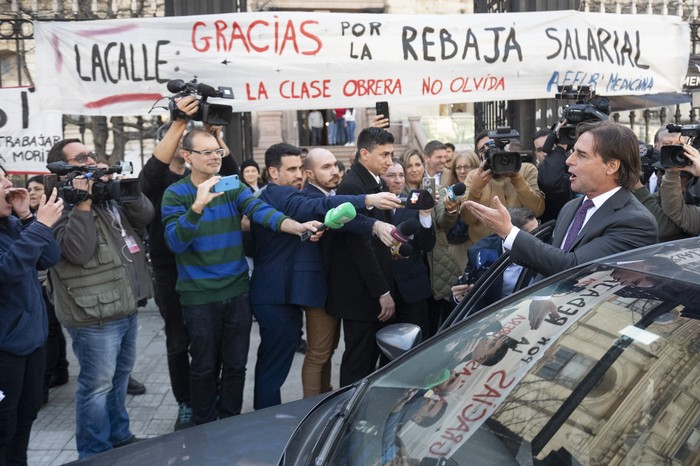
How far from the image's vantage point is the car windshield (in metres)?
1.74

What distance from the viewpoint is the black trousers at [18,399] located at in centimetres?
346

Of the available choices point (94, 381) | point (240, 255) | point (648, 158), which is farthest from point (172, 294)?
point (648, 158)

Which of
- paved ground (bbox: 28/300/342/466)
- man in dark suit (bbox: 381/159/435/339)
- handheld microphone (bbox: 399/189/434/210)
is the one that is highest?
handheld microphone (bbox: 399/189/434/210)

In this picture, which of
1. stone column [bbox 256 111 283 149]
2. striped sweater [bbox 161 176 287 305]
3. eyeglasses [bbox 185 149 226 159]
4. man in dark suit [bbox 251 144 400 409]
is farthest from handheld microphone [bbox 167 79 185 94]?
stone column [bbox 256 111 283 149]

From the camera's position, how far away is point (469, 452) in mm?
1876

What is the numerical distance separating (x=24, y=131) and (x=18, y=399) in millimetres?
3304

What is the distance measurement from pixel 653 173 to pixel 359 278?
2646 millimetres

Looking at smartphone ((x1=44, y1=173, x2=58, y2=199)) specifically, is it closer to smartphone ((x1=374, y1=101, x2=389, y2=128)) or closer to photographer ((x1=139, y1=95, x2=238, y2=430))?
photographer ((x1=139, y1=95, x2=238, y2=430))

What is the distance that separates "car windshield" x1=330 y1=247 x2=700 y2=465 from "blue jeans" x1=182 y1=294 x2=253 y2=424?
2.19 meters

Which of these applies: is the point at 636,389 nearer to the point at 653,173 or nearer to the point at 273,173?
the point at 273,173

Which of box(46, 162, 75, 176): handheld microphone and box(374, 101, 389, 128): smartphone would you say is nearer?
box(46, 162, 75, 176): handheld microphone

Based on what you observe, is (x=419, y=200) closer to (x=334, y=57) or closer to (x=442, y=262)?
(x=442, y=262)

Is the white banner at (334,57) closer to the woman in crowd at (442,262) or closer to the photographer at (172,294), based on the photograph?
the photographer at (172,294)

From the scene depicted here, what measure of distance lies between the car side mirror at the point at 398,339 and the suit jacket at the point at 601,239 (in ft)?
2.16
